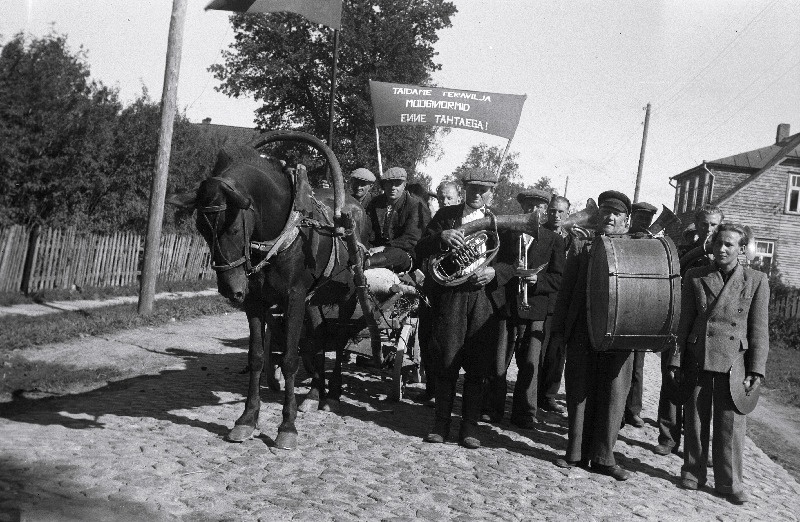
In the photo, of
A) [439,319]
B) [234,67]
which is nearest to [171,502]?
[439,319]

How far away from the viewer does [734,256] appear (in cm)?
605

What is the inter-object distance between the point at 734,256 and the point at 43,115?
49.3 feet

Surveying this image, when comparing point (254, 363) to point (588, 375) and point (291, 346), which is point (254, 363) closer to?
point (291, 346)

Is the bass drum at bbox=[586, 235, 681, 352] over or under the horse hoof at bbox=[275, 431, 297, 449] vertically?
over

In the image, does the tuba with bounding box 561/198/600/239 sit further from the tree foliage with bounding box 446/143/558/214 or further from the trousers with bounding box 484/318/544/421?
the tree foliage with bounding box 446/143/558/214

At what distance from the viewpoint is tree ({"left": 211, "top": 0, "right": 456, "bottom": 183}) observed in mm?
36656

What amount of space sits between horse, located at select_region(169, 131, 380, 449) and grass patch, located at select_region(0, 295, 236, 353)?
4964mm

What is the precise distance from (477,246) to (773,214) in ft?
121

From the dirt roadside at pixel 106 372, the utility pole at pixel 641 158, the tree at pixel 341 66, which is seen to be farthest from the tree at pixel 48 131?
the utility pole at pixel 641 158

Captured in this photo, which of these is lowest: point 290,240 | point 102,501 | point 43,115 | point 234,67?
point 102,501

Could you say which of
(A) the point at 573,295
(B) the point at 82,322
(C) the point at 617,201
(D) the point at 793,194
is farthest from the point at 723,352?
(D) the point at 793,194

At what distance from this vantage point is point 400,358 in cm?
797

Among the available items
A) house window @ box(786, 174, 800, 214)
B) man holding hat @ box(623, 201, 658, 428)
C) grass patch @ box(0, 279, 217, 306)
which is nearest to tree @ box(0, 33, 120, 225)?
grass patch @ box(0, 279, 217, 306)

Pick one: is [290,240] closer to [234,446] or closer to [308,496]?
[234,446]
